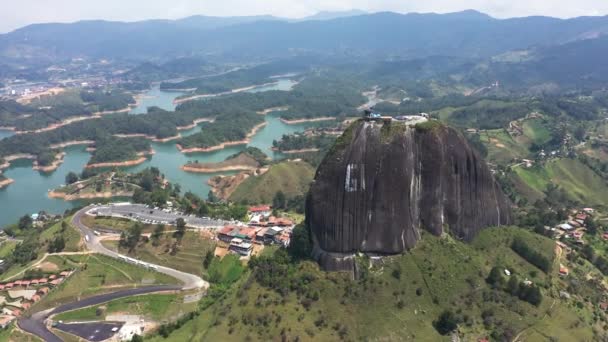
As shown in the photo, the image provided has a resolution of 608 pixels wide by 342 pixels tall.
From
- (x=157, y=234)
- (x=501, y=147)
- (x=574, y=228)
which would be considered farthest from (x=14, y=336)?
(x=501, y=147)

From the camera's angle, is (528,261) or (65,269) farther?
(65,269)

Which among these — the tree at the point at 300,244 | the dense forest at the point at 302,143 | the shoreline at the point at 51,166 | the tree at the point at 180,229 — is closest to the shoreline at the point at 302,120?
the dense forest at the point at 302,143

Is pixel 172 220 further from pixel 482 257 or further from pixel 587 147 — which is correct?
pixel 587 147

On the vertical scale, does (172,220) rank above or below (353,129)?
below

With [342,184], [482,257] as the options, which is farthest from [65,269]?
[482,257]

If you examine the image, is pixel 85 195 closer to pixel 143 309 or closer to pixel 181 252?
pixel 181 252

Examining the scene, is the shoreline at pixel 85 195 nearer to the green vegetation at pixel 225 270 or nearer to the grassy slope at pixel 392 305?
the green vegetation at pixel 225 270

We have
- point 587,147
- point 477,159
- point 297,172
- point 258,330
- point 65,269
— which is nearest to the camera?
point 258,330
